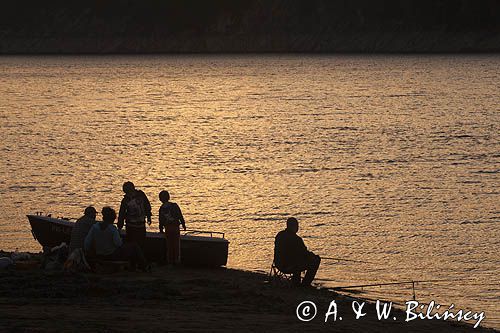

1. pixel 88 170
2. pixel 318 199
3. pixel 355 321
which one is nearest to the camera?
pixel 355 321

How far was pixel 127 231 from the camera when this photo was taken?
22719mm

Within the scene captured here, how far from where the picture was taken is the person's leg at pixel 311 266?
858 inches

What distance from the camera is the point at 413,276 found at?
26531 mm

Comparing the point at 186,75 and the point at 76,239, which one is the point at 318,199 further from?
the point at 186,75

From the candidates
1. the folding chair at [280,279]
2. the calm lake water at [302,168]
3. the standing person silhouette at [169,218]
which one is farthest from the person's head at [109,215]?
the calm lake water at [302,168]

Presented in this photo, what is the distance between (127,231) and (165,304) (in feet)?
12.4

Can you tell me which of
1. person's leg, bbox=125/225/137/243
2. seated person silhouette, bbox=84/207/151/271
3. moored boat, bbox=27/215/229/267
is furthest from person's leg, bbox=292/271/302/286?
person's leg, bbox=125/225/137/243

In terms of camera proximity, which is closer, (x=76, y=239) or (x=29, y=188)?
(x=76, y=239)

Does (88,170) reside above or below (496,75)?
below

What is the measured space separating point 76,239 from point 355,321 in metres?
5.57

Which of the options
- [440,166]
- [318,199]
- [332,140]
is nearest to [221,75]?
[332,140]

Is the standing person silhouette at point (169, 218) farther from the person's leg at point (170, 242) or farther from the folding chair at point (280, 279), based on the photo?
the folding chair at point (280, 279)

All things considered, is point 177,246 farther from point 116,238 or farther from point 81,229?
point 81,229

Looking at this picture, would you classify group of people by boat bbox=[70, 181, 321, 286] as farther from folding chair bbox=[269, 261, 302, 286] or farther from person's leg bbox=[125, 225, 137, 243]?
folding chair bbox=[269, 261, 302, 286]
